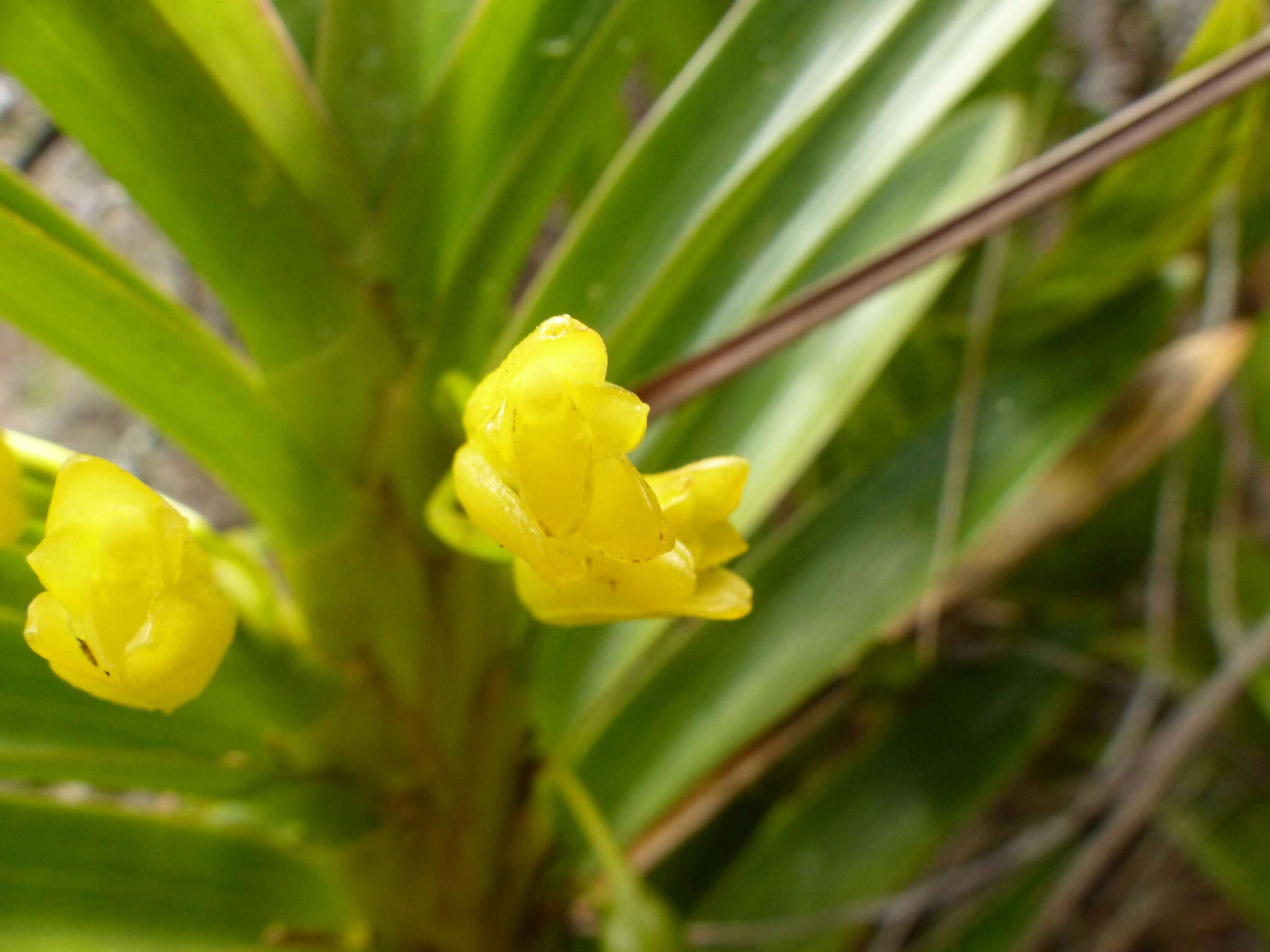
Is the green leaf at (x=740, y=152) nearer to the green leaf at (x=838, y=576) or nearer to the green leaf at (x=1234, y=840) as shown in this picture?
the green leaf at (x=838, y=576)

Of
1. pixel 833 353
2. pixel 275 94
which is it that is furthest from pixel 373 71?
pixel 833 353

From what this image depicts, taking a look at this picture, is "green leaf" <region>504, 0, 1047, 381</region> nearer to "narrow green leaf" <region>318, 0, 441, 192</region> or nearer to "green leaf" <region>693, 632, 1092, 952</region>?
"narrow green leaf" <region>318, 0, 441, 192</region>

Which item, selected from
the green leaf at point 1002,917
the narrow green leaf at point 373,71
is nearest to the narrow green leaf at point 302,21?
the narrow green leaf at point 373,71

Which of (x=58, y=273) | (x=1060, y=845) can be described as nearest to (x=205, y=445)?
(x=58, y=273)

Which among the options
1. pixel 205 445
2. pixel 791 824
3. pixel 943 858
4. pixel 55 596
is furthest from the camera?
pixel 943 858

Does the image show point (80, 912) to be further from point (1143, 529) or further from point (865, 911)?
point (1143, 529)

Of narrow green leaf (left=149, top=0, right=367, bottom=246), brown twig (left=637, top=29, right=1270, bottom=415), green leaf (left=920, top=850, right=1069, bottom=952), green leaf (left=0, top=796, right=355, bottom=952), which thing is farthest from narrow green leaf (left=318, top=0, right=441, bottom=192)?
green leaf (left=920, top=850, right=1069, bottom=952)
